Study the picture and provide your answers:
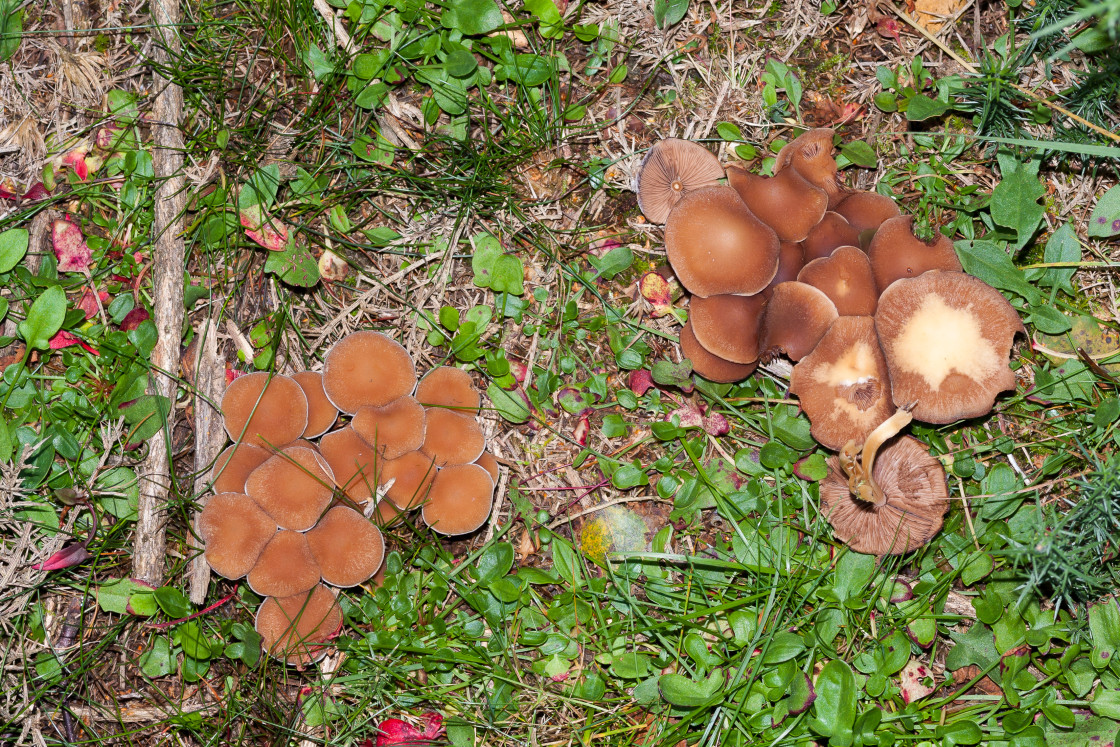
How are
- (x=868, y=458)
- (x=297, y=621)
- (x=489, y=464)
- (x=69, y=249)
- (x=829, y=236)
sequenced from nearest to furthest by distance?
(x=868, y=458)
(x=297, y=621)
(x=829, y=236)
(x=489, y=464)
(x=69, y=249)

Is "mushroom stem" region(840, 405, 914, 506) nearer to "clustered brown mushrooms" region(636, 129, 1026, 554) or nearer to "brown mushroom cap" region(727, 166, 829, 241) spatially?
"clustered brown mushrooms" region(636, 129, 1026, 554)

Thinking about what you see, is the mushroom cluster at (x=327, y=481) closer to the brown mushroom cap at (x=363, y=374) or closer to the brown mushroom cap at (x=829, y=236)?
the brown mushroom cap at (x=363, y=374)

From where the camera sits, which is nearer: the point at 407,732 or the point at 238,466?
the point at 238,466

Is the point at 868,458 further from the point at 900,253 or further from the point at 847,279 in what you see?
the point at 900,253

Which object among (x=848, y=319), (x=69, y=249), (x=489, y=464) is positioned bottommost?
(x=489, y=464)

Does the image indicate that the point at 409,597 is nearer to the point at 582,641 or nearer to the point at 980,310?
the point at 582,641

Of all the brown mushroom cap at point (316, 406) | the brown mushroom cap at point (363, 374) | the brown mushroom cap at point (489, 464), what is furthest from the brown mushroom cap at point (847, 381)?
the brown mushroom cap at point (316, 406)

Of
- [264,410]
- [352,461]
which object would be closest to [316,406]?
[264,410]
